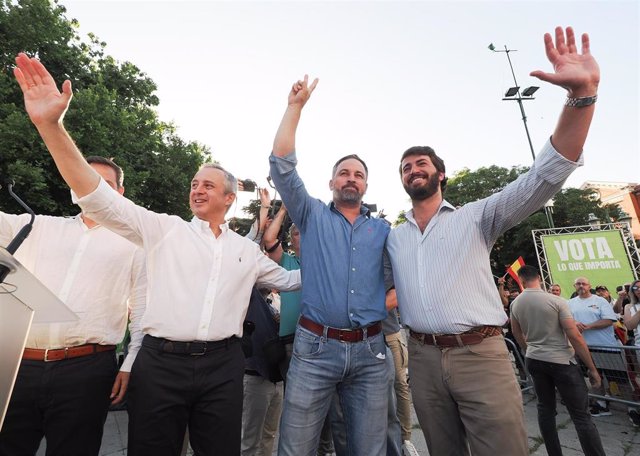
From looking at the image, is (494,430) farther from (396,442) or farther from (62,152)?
(62,152)

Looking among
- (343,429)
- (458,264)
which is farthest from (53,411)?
(458,264)

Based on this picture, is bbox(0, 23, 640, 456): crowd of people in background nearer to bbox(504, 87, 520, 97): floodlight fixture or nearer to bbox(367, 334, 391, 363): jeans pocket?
bbox(367, 334, 391, 363): jeans pocket

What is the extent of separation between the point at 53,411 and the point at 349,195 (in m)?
2.23

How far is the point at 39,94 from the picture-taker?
1595 mm

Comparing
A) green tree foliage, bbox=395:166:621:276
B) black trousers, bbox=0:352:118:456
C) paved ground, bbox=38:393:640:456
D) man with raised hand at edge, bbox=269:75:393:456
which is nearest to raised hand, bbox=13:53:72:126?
man with raised hand at edge, bbox=269:75:393:456

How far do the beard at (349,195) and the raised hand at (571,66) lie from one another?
1.28m

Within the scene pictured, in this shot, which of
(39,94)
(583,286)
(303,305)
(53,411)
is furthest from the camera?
(583,286)

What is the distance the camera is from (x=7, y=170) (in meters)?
7.73

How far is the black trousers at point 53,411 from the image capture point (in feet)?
6.09

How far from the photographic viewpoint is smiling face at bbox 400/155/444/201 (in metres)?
2.46

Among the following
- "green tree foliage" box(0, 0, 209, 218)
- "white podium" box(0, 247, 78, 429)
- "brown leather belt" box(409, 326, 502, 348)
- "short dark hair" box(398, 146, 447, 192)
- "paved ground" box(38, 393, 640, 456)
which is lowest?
"paved ground" box(38, 393, 640, 456)

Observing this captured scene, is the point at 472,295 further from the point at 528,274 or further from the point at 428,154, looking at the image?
the point at 528,274

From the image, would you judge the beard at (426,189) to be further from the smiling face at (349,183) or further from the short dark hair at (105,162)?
the short dark hair at (105,162)

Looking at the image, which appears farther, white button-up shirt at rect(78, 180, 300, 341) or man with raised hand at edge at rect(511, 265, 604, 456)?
man with raised hand at edge at rect(511, 265, 604, 456)
